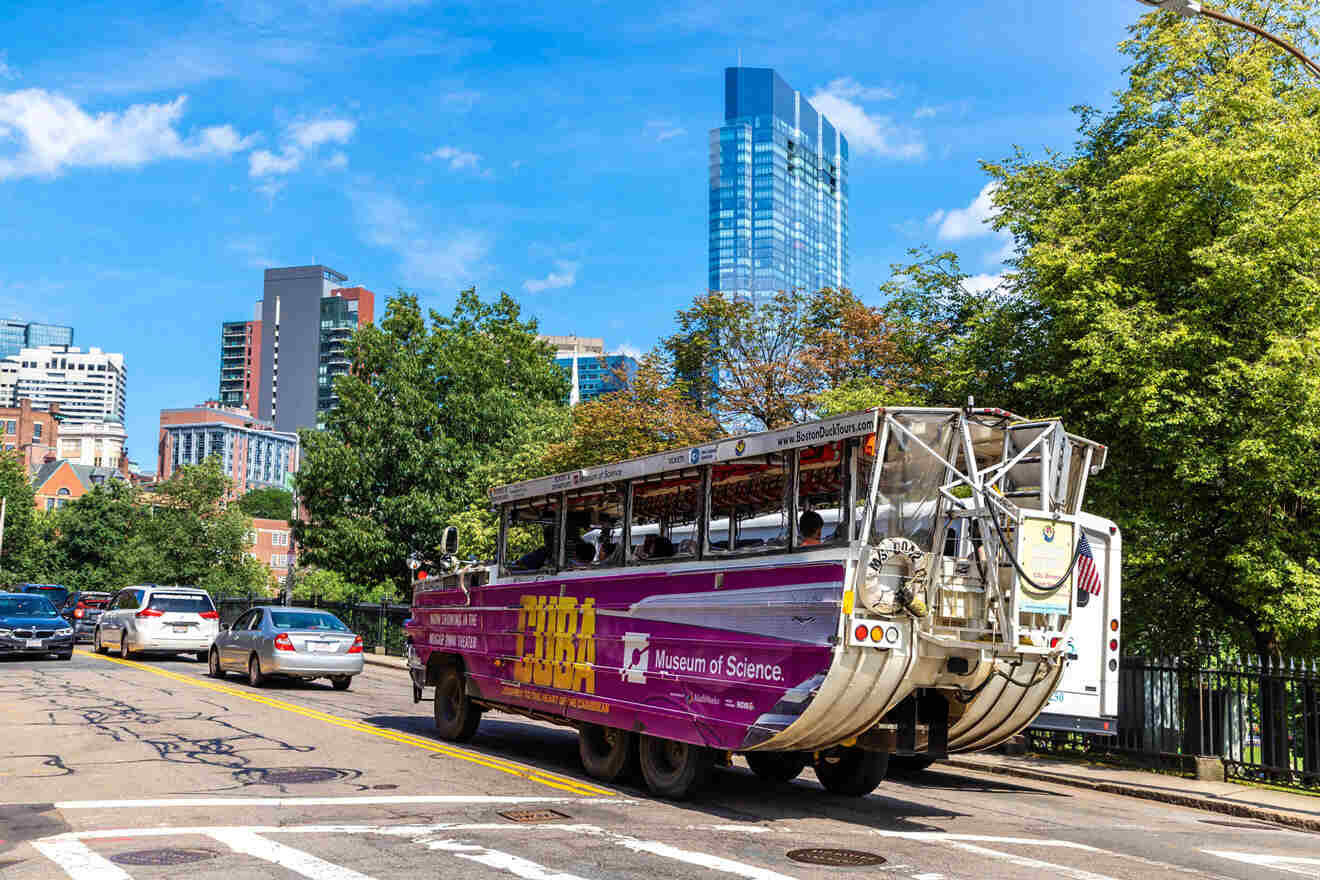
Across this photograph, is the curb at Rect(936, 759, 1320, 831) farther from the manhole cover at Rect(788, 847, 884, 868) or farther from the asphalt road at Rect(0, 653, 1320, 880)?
the manhole cover at Rect(788, 847, 884, 868)

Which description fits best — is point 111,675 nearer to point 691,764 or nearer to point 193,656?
point 193,656

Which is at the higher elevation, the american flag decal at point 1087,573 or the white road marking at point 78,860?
the american flag decal at point 1087,573

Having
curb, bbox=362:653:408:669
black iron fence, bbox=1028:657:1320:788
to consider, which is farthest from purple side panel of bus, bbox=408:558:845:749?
curb, bbox=362:653:408:669

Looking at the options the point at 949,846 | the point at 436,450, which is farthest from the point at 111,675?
the point at 436,450

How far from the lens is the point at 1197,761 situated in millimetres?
15211

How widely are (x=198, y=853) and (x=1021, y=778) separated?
10801mm

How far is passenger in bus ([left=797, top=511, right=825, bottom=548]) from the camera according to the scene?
10000 millimetres

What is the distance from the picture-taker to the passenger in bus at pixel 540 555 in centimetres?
1382

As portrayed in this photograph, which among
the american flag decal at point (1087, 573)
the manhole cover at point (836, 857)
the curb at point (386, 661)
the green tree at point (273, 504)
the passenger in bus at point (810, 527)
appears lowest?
the curb at point (386, 661)

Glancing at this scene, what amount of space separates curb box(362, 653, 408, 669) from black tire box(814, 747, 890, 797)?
2239 centimetres

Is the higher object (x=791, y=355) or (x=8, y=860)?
(x=791, y=355)

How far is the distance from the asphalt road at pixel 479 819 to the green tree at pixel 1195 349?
531 cm

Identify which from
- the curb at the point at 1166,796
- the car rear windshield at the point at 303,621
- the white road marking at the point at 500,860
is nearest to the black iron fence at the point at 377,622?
the car rear windshield at the point at 303,621

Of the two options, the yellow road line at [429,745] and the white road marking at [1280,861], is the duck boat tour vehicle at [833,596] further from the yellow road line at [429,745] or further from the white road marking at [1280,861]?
the white road marking at [1280,861]
